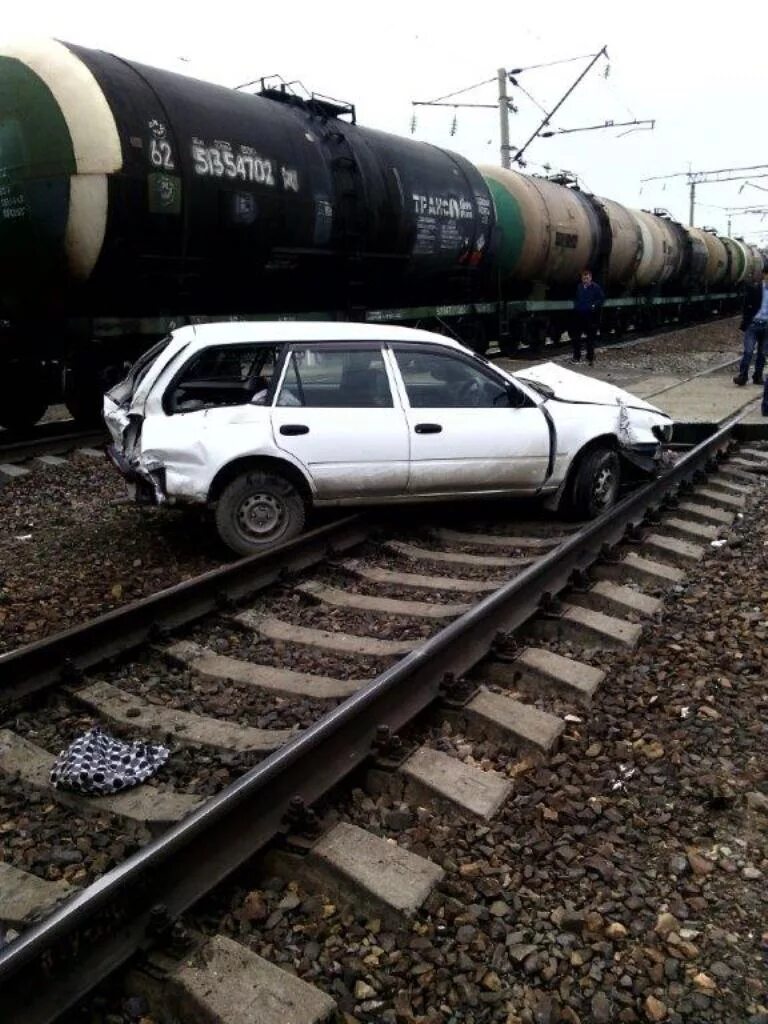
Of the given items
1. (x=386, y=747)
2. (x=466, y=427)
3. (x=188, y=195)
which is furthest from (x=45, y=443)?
(x=386, y=747)

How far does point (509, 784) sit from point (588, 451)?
4264 millimetres

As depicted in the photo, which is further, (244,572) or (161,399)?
(161,399)

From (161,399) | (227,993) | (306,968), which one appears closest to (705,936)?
(306,968)

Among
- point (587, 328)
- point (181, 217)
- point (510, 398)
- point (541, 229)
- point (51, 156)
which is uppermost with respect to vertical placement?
point (541, 229)

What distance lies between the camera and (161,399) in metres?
5.96

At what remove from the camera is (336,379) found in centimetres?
638

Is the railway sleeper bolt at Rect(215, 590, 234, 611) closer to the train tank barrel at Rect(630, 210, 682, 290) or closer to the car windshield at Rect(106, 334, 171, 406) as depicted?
the car windshield at Rect(106, 334, 171, 406)

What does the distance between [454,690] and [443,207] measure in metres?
11.3

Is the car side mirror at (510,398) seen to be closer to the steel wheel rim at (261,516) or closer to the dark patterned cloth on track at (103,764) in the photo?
the steel wheel rim at (261,516)

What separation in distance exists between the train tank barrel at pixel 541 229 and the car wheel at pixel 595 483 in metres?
9.89

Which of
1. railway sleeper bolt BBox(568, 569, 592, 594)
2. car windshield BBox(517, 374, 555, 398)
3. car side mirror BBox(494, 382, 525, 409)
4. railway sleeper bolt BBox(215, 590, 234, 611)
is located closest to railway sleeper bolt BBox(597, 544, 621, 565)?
railway sleeper bolt BBox(568, 569, 592, 594)

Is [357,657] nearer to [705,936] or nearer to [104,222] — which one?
[705,936]

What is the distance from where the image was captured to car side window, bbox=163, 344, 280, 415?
6.11 metres

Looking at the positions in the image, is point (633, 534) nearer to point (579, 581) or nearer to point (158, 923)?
point (579, 581)
